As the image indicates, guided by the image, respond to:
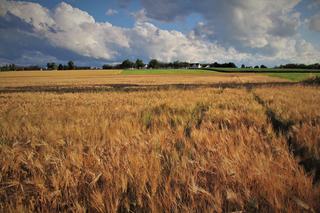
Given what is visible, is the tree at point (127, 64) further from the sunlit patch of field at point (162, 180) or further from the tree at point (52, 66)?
the sunlit patch of field at point (162, 180)

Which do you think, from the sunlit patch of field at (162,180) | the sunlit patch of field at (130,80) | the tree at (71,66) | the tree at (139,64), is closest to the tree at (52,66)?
the tree at (71,66)

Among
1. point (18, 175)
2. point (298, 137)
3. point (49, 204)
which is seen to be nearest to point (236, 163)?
point (298, 137)

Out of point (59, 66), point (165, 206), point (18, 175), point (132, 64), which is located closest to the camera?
point (165, 206)

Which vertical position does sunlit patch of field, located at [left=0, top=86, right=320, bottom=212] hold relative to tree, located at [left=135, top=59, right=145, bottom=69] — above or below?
below

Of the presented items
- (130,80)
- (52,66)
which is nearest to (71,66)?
(52,66)

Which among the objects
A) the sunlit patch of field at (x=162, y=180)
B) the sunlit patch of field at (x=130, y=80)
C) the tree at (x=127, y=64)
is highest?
the tree at (x=127, y=64)

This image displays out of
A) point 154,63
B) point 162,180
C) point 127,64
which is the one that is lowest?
point 162,180

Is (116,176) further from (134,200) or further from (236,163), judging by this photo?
(236,163)

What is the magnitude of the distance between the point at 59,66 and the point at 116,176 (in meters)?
153

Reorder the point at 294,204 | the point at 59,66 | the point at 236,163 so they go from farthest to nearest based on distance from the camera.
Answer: the point at 59,66
the point at 236,163
the point at 294,204

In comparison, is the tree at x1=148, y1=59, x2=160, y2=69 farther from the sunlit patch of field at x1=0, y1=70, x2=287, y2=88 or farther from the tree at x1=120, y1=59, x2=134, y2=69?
the sunlit patch of field at x1=0, y1=70, x2=287, y2=88

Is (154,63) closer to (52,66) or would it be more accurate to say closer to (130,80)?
(52,66)

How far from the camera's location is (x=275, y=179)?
1.99m

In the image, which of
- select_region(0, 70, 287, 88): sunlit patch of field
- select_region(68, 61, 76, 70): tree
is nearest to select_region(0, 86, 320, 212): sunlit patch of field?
select_region(0, 70, 287, 88): sunlit patch of field
